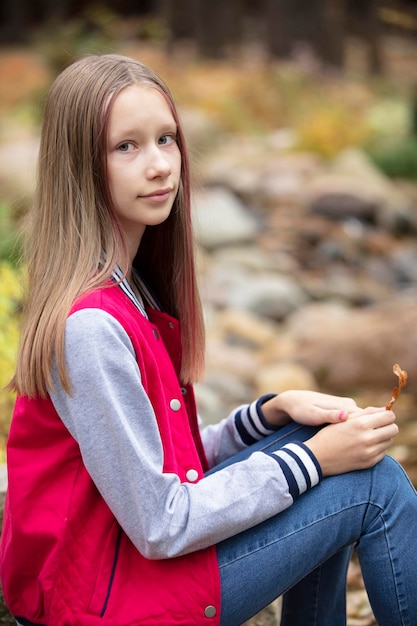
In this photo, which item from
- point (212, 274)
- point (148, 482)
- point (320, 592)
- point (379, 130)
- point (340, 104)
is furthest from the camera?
point (340, 104)

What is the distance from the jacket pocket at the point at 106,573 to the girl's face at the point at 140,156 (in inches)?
25.3

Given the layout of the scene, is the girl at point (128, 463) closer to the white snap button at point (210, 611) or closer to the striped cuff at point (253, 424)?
the white snap button at point (210, 611)

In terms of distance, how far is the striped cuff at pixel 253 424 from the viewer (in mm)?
2160

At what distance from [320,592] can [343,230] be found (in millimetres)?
7267

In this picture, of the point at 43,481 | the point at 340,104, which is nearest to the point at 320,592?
Answer: the point at 43,481

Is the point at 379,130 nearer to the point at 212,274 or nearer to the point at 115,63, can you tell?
the point at 212,274

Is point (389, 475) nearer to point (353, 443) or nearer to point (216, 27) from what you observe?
point (353, 443)

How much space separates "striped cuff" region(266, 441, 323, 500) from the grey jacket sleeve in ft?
0.22

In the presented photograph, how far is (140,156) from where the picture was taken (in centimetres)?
182

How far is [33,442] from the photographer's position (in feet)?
5.82

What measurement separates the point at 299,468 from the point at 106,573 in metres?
0.43

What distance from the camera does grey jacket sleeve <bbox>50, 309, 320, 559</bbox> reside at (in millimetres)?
1622

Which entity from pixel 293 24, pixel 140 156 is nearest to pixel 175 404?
pixel 140 156

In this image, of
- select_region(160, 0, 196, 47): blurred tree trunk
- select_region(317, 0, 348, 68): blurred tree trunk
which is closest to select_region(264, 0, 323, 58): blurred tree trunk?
select_region(317, 0, 348, 68): blurred tree trunk
